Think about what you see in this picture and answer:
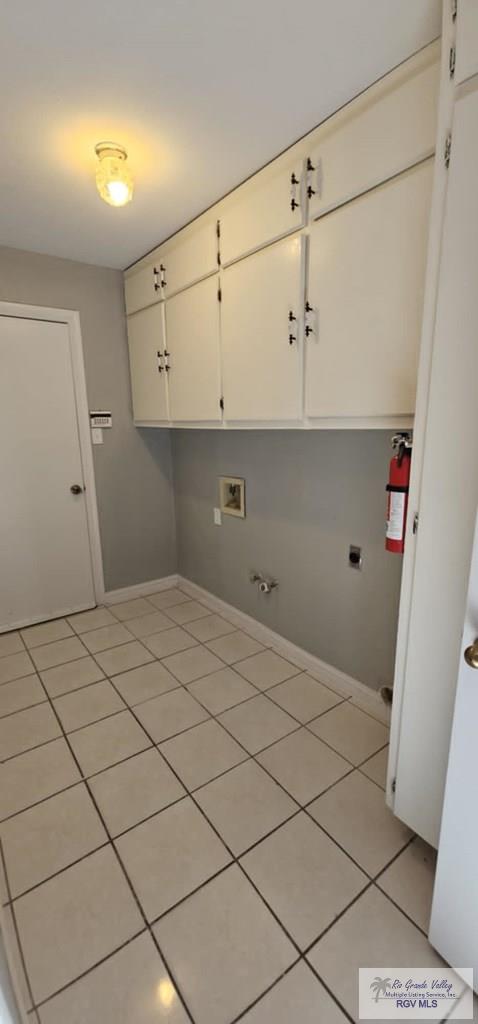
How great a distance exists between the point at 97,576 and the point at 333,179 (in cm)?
278

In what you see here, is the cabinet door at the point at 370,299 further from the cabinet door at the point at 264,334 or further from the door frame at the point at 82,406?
the door frame at the point at 82,406

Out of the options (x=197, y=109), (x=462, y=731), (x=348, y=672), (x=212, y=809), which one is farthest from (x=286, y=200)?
(x=212, y=809)

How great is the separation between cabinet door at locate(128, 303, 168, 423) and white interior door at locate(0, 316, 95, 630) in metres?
0.43

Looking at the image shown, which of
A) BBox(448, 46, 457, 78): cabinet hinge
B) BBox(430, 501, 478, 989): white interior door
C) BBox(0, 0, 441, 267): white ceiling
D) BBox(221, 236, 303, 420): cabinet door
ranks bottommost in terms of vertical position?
BBox(430, 501, 478, 989): white interior door

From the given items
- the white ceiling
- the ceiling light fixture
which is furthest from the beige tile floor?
the white ceiling

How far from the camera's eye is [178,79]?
127cm

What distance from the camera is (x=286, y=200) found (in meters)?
1.61

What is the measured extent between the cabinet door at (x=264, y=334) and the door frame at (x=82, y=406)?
1273 mm

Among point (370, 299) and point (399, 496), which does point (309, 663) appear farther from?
point (370, 299)

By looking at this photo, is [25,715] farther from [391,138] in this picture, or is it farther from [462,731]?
[391,138]

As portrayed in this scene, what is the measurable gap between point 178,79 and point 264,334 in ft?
2.71

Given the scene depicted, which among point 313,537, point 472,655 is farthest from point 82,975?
point 313,537

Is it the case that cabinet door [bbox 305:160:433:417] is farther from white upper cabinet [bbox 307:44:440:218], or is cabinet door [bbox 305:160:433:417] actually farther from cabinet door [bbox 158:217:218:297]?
cabinet door [bbox 158:217:218:297]

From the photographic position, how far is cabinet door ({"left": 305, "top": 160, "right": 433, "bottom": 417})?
124 centimetres
